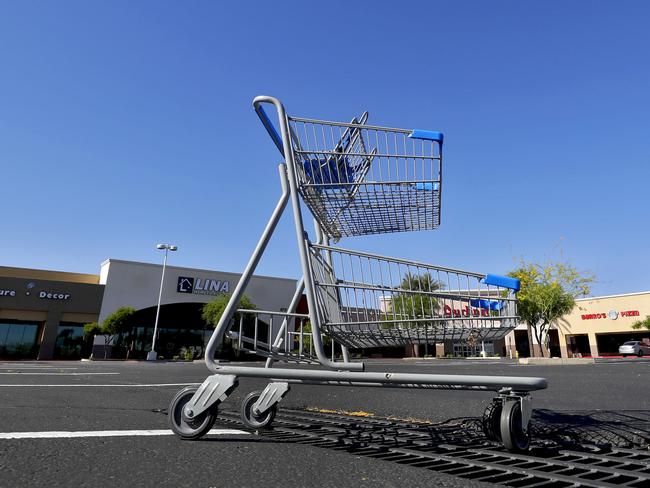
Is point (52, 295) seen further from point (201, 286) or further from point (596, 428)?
point (596, 428)

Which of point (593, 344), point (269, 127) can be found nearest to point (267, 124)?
point (269, 127)

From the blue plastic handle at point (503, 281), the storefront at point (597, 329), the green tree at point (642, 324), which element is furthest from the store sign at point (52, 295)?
the green tree at point (642, 324)

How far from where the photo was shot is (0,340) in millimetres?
28844

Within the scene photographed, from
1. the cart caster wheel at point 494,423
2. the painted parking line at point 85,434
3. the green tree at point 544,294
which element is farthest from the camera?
the green tree at point 544,294

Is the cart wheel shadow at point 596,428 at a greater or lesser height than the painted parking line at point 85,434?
greater

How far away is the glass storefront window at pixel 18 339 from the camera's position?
2892 centimetres

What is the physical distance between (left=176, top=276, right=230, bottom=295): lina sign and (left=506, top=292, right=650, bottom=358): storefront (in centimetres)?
3071

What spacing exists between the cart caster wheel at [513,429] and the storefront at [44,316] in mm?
34872

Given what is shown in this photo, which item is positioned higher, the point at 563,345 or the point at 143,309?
the point at 143,309

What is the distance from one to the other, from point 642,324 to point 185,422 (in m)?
42.8

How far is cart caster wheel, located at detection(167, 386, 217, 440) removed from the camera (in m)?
2.33

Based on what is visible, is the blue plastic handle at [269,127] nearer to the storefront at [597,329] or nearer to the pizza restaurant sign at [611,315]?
the storefront at [597,329]

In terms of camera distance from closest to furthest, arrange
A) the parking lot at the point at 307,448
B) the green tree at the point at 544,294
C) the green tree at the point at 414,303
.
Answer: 1. the parking lot at the point at 307,448
2. the green tree at the point at 414,303
3. the green tree at the point at 544,294

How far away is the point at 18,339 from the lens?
2938 centimetres
